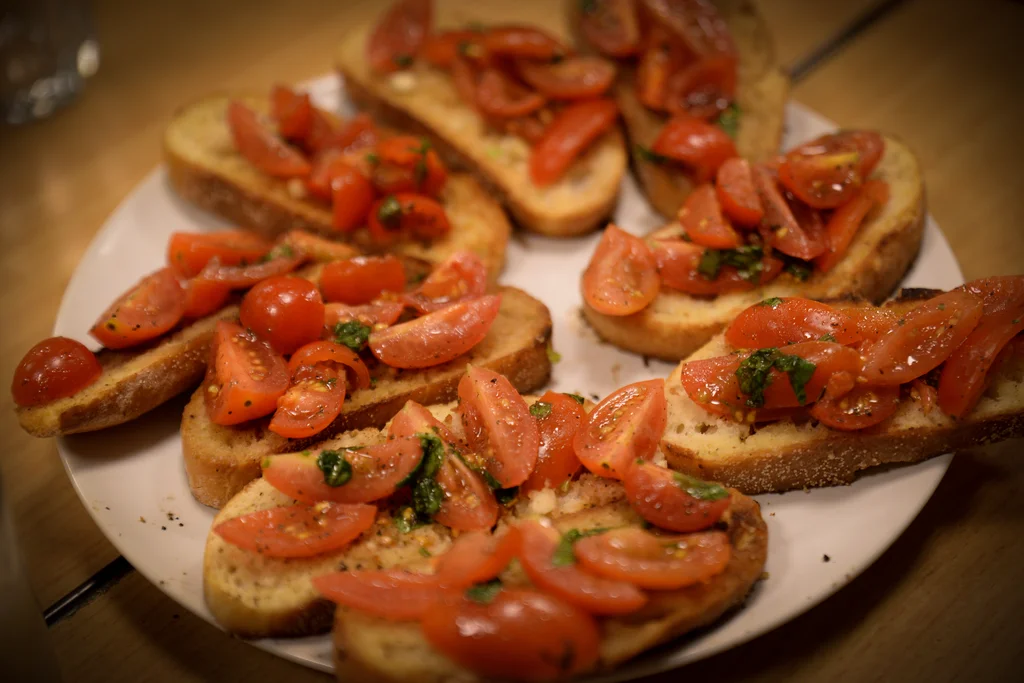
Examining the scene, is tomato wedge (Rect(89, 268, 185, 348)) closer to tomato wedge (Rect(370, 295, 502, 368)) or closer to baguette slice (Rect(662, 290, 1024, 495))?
tomato wedge (Rect(370, 295, 502, 368))

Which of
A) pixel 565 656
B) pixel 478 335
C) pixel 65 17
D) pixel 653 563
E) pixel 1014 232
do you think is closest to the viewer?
pixel 565 656

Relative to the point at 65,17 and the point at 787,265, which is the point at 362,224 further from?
the point at 65,17

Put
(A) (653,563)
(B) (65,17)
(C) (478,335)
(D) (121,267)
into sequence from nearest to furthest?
(A) (653,563)
(C) (478,335)
(D) (121,267)
(B) (65,17)

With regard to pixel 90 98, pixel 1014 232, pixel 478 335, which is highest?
pixel 90 98

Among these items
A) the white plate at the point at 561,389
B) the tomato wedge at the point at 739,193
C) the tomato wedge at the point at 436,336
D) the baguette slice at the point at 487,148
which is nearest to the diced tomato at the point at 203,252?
the white plate at the point at 561,389

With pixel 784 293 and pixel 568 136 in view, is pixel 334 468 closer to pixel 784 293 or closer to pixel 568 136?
pixel 784 293

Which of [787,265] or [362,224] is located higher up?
[362,224]

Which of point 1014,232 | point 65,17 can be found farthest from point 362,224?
point 1014,232

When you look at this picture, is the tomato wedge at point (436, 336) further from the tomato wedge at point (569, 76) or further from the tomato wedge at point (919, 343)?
the tomato wedge at point (569, 76)
